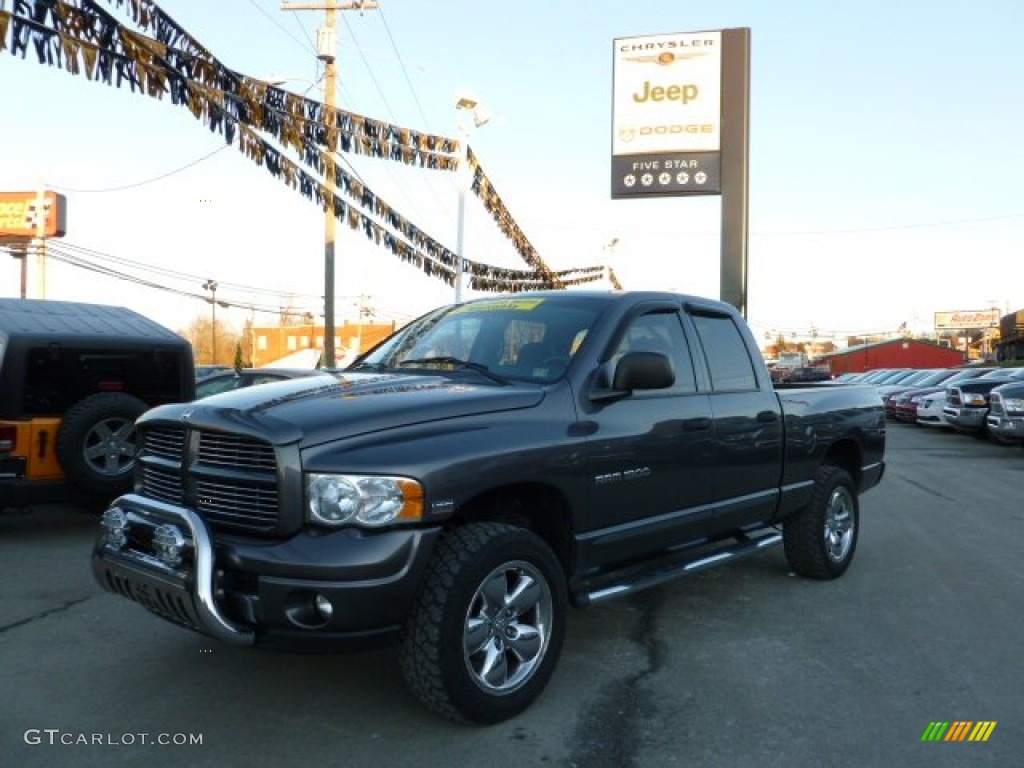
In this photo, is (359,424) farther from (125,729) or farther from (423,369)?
(125,729)

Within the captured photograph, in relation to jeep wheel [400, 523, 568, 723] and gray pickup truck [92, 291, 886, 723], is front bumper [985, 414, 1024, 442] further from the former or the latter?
jeep wheel [400, 523, 568, 723]

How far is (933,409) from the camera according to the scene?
62.7 ft

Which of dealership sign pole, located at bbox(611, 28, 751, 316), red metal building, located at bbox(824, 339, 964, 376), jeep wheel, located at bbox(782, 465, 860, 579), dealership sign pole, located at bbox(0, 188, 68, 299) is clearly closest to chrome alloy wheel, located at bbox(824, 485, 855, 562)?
jeep wheel, located at bbox(782, 465, 860, 579)

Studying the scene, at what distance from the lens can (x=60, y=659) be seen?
4.18 meters

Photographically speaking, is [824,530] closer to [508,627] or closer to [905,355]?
[508,627]

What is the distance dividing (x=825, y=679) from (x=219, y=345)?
294 ft

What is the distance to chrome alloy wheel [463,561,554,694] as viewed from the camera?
3.38m

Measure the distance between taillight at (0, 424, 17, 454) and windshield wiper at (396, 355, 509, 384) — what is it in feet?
12.5

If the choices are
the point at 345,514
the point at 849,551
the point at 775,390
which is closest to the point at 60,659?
the point at 345,514

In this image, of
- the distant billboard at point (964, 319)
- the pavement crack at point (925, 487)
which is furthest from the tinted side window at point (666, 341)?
the distant billboard at point (964, 319)

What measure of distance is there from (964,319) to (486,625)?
124 m

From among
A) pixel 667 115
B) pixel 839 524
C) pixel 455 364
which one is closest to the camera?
pixel 455 364

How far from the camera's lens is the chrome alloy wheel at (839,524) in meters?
5.80

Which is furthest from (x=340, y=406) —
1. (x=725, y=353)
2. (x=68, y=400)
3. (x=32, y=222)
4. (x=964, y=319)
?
(x=964, y=319)
